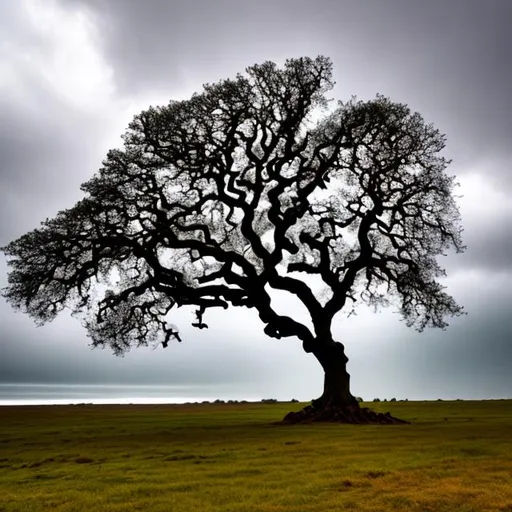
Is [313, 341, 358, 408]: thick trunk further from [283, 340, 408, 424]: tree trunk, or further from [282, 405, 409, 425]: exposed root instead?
[282, 405, 409, 425]: exposed root

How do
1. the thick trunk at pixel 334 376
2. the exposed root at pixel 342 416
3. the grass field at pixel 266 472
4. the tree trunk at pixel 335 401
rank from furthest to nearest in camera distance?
the thick trunk at pixel 334 376 < the tree trunk at pixel 335 401 < the exposed root at pixel 342 416 < the grass field at pixel 266 472

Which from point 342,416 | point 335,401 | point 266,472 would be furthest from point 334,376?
point 266,472

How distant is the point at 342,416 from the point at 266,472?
56.9 feet

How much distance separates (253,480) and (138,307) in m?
22.2

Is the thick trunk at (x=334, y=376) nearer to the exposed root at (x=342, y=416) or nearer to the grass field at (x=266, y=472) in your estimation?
the exposed root at (x=342, y=416)

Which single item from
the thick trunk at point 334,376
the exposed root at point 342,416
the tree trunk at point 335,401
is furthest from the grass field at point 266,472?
the thick trunk at point 334,376

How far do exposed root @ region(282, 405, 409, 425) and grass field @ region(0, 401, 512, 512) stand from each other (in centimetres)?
588

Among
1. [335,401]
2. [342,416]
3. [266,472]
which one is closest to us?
[266,472]

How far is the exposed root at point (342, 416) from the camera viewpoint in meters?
29.9

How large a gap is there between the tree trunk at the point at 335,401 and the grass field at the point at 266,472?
6211mm

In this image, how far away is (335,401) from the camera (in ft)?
104

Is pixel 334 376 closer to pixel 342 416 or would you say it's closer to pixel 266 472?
pixel 342 416

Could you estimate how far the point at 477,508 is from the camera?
10.0 metres

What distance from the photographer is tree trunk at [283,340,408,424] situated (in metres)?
30.2
